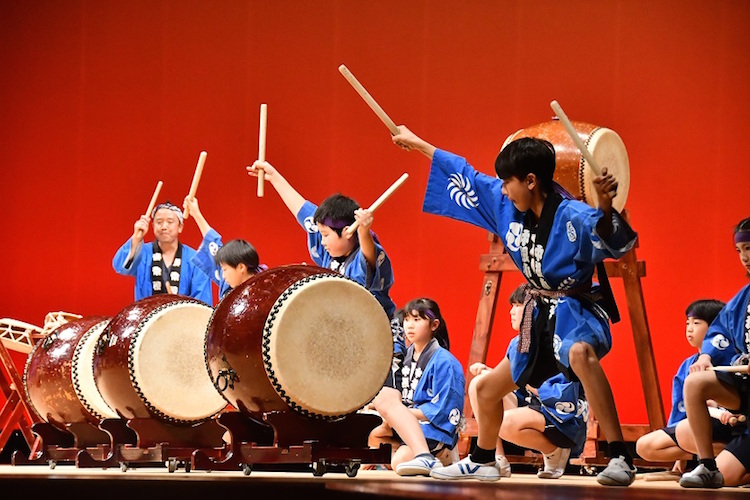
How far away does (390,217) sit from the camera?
5.93 meters

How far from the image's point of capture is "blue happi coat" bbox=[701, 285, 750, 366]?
3.42 metres

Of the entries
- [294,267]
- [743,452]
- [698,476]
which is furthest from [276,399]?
[743,452]

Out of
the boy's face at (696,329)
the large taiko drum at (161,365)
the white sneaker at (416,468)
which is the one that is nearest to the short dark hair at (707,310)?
the boy's face at (696,329)

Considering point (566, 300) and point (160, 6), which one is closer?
point (566, 300)

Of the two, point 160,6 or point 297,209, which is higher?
point 160,6

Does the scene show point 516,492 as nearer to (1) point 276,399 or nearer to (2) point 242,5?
(1) point 276,399

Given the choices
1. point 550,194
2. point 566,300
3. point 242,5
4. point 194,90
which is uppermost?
point 242,5

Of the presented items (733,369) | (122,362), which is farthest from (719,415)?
(122,362)

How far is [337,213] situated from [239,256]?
510mm

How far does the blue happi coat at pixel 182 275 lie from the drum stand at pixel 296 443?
2.11m

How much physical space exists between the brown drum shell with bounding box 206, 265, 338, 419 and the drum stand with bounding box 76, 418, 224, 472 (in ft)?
1.18

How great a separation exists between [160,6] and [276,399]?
3.77m

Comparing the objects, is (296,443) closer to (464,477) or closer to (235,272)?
(464,477)

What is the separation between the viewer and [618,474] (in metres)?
2.79
